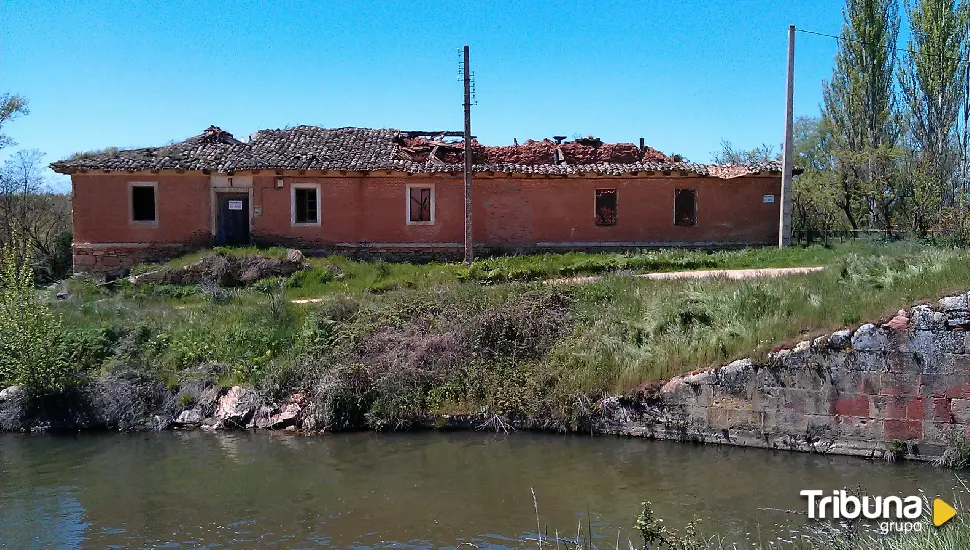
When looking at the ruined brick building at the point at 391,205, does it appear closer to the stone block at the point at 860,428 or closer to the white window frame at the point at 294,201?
the white window frame at the point at 294,201

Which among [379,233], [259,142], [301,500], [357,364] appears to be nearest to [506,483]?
[301,500]

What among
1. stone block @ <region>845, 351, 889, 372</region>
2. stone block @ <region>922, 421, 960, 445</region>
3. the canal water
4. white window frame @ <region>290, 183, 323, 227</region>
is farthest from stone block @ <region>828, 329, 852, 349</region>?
white window frame @ <region>290, 183, 323, 227</region>

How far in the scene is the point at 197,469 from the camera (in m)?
10.5

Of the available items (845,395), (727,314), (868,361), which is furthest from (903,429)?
(727,314)

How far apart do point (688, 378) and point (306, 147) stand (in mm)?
15859

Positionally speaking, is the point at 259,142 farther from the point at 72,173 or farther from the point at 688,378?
the point at 688,378

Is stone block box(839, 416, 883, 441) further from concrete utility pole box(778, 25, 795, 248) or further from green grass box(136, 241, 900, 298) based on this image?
concrete utility pole box(778, 25, 795, 248)

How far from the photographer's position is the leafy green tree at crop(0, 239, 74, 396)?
13.1 meters

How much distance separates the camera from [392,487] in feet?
31.7

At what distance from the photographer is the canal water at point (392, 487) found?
814 cm

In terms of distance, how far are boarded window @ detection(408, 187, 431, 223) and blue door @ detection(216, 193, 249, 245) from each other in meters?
4.89

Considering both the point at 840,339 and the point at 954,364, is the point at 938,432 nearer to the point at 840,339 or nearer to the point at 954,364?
the point at 954,364

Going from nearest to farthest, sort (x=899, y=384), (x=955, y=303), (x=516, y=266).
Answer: (x=955, y=303) < (x=899, y=384) < (x=516, y=266)

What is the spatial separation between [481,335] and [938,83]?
69.1 feet
